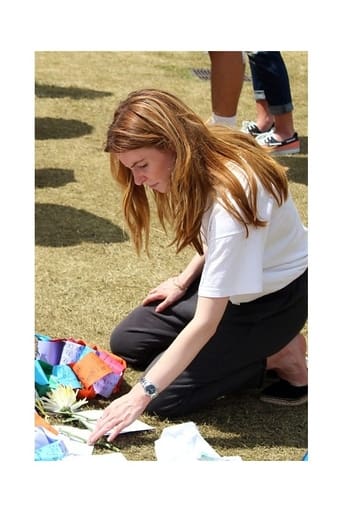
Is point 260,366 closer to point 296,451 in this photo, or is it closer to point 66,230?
point 296,451

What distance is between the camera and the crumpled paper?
2695 mm

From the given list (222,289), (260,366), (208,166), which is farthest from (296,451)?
(208,166)

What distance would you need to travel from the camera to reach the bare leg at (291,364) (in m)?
3.18

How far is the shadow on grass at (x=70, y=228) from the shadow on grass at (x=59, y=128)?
1.35 meters

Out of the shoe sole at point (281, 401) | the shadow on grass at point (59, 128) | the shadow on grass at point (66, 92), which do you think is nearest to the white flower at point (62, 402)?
the shoe sole at point (281, 401)

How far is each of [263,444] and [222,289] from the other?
0.57 meters

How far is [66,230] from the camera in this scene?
4.66m

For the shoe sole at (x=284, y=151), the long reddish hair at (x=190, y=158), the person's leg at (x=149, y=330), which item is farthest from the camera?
the shoe sole at (x=284, y=151)

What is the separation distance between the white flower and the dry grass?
0.14m

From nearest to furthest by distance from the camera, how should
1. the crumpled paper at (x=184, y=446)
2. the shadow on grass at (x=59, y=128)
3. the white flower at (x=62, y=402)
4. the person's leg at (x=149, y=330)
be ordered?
the crumpled paper at (x=184, y=446) → the white flower at (x=62, y=402) → the person's leg at (x=149, y=330) → the shadow on grass at (x=59, y=128)

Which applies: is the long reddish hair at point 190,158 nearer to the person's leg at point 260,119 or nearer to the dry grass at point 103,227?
the dry grass at point 103,227

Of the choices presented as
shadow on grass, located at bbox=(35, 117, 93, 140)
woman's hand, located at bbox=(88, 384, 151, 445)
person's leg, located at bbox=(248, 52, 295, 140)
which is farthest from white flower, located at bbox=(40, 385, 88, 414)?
shadow on grass, located at bbox=(35, 117, 93, 140)

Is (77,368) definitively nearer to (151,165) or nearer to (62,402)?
(62,402)

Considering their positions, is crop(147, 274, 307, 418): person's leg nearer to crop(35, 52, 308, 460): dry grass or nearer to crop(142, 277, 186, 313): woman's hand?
crop(35, 52, 308, 460): dry grass
